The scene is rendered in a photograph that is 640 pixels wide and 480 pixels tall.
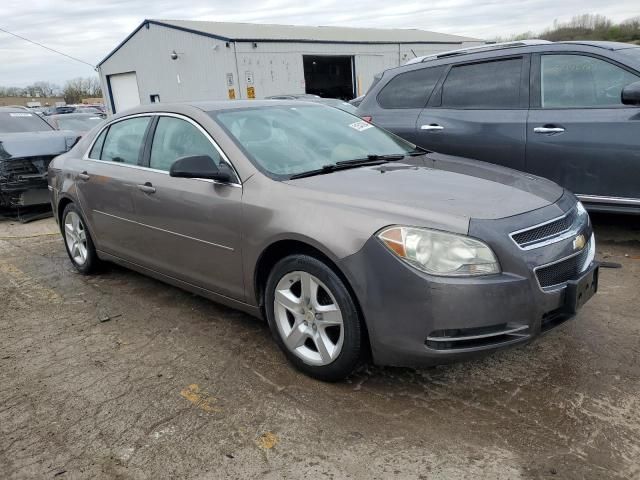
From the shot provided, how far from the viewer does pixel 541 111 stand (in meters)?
4.98

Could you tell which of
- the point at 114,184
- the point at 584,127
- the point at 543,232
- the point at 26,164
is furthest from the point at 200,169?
the point at 26,164

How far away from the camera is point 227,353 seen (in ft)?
11.4

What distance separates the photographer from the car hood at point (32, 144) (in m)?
8.20

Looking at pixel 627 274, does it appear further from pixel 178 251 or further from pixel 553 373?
pixel 178 251

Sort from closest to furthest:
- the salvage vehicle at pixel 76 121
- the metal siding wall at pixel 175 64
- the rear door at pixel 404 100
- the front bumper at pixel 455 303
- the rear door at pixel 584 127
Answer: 1. the front bumper at pixel 455 303
2. the rear door at pixel 584 127
3. the rear door at pixel 404 100
4. the salvage vehicle at pixel 76 121
5. the metal siding wall at pixel 175 64

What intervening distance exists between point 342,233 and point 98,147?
299 cm

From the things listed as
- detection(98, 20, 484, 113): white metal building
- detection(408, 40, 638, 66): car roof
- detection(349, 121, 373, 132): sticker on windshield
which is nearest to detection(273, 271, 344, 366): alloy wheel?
detection(349, 121, 373, 132): sticker on windshield

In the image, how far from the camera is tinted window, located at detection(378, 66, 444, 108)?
580cm

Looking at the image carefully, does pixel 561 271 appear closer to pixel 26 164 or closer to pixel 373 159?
pixel 373 159

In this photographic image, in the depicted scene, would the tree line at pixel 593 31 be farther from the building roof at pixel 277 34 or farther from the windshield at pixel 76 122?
the windshield at pixel 76 122

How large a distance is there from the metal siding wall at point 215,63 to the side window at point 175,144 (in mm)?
17573

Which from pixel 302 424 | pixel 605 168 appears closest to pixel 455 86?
pixel 605 168

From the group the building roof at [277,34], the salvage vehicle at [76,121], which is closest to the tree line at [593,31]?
the building roof at [277,34]

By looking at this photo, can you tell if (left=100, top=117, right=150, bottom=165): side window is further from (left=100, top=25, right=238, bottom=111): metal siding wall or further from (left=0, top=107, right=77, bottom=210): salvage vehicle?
(left=100, top=25, right=238, bottom=111): metal siding wall
